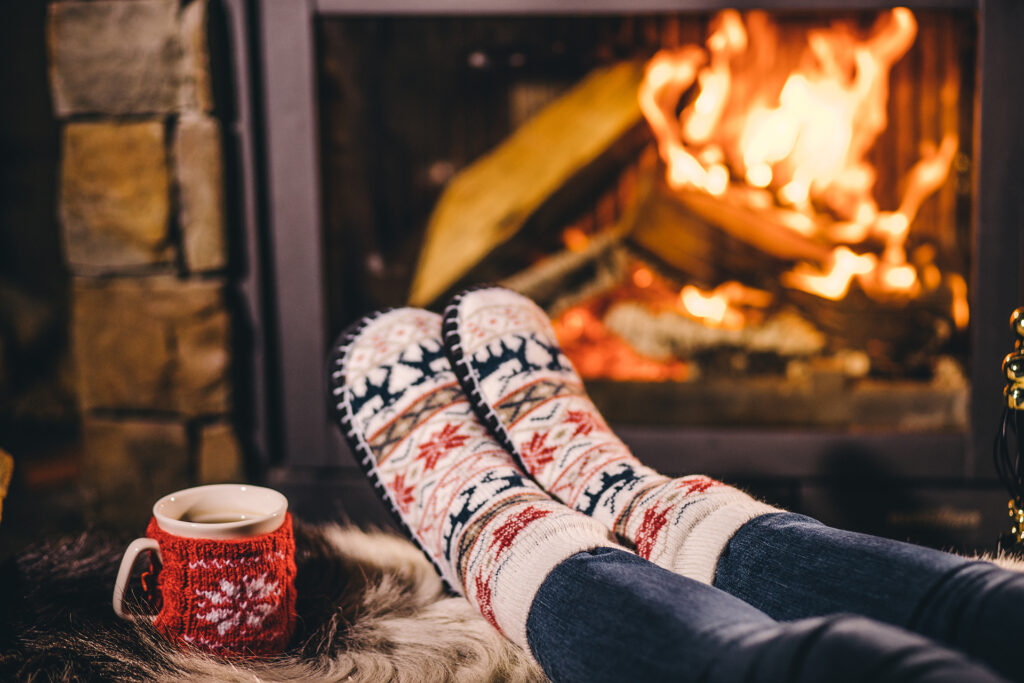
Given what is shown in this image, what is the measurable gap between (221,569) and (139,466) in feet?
1.95

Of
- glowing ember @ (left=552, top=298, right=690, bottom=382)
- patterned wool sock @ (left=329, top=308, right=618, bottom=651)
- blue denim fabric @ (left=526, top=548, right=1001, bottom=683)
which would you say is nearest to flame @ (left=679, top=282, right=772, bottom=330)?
glowing ember @ (left=552, top=298, right=690, bottom=382)

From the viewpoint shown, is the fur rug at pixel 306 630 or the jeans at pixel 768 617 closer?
the jeans at pixel 768 617

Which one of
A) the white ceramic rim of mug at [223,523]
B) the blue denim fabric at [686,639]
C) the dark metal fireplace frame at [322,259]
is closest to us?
the blue denim fabric at [686,639]

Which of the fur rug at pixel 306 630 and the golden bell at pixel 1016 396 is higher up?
the golden bell at pixel 1016 396

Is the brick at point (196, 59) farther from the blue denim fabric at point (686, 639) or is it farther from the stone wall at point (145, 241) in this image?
the blue denim fabric at point (686, 639)

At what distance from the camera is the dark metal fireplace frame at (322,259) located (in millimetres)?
928

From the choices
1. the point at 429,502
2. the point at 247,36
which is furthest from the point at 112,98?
the point at 429,502

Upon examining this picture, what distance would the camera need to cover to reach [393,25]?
1.02m

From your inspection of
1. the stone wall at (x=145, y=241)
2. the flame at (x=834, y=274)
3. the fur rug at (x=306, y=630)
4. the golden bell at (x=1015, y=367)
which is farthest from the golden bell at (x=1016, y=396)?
the stone wall at (x=145, y=241)

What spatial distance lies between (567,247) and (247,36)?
53 centimetres

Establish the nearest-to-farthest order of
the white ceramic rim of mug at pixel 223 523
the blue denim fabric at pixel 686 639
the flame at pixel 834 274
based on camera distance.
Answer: the blue denim fabric at pixel 686 639 → the white ceramic rim of mug at pixel 223 523 → the flame at pixel 834 274

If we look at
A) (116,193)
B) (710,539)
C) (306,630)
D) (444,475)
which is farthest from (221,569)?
(116,193)

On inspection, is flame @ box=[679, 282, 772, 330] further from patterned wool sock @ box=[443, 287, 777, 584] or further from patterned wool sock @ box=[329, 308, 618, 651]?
patterned wool sock @ box=[329, 308, 618, 651]

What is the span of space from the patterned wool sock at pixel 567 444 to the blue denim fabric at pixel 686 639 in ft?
0.29
